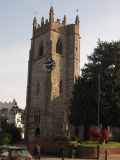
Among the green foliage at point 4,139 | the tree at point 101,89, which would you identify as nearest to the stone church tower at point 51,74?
the green foliage at point 4,139

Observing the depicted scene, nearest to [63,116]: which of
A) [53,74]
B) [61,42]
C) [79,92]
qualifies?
[53,74]

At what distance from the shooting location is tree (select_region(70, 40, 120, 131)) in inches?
2147

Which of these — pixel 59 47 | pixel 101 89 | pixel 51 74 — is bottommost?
pixel 101 89

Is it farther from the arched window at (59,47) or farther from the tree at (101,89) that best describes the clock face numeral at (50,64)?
the tree at (101,89)

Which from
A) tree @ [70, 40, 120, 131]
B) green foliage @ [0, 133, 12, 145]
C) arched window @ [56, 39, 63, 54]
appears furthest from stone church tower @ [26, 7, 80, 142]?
tree @ [70, 40, 120, 131]

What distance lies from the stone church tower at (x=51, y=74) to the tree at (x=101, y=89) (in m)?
19.9

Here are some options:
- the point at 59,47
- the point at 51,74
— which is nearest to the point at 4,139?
the point at 51,74

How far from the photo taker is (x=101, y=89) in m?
55.3

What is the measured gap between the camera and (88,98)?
55.5 m

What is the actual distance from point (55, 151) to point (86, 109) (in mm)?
9034

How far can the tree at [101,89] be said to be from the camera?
54.5 m

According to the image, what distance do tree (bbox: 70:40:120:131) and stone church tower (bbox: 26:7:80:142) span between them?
1994 cm

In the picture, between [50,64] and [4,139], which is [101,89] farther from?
[50,64]

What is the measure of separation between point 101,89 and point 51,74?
2661cm
